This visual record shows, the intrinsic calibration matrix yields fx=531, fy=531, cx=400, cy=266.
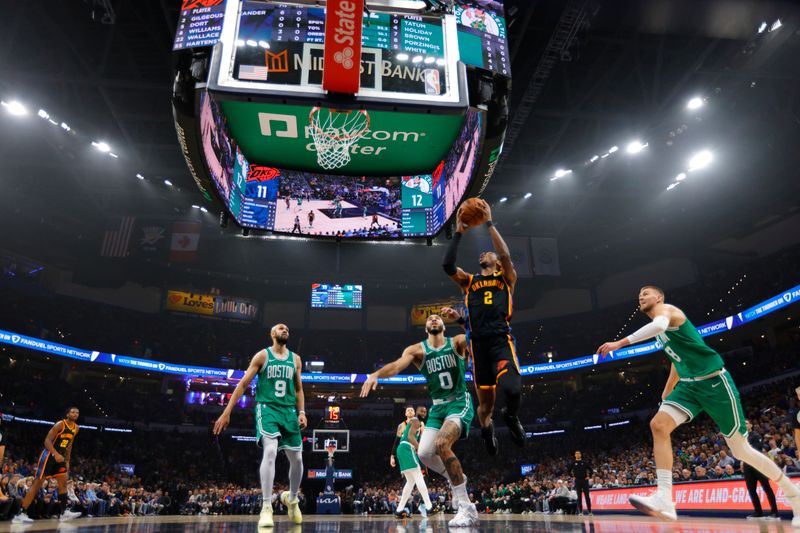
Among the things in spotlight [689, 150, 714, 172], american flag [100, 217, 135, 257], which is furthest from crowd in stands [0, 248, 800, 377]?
american flag [100, 217, 135, 257]

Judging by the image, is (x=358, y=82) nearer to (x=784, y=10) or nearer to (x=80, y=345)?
(x=784, y=10)

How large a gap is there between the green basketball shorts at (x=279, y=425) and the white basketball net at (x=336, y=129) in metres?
4.59

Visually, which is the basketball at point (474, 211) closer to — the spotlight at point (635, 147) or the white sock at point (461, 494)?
the white sock at point (461, 494)

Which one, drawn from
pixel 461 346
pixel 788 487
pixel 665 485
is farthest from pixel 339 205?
pixel 788 487

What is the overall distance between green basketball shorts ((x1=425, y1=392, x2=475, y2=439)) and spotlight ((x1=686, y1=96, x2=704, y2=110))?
15.4 metres

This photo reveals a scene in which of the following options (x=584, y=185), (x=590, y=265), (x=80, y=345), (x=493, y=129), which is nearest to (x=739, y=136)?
(x=584, y=185)

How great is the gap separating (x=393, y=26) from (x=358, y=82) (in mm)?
1604

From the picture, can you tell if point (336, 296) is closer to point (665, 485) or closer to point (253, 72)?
point (253, 72)

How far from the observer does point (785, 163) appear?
888 inches

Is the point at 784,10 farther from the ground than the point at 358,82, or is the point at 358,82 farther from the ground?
the point at 784,10

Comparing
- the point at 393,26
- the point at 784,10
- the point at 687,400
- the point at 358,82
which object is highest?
the point at 784,10

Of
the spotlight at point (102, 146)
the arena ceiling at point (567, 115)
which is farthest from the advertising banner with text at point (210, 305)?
the spotlight at point (102, 146)

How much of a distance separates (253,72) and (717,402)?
20.2 ft

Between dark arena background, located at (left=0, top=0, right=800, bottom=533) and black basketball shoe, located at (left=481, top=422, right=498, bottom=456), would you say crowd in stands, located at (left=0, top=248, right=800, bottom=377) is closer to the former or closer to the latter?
dark arena background, located at (left=0, top=0, right=800, bottom=533)
